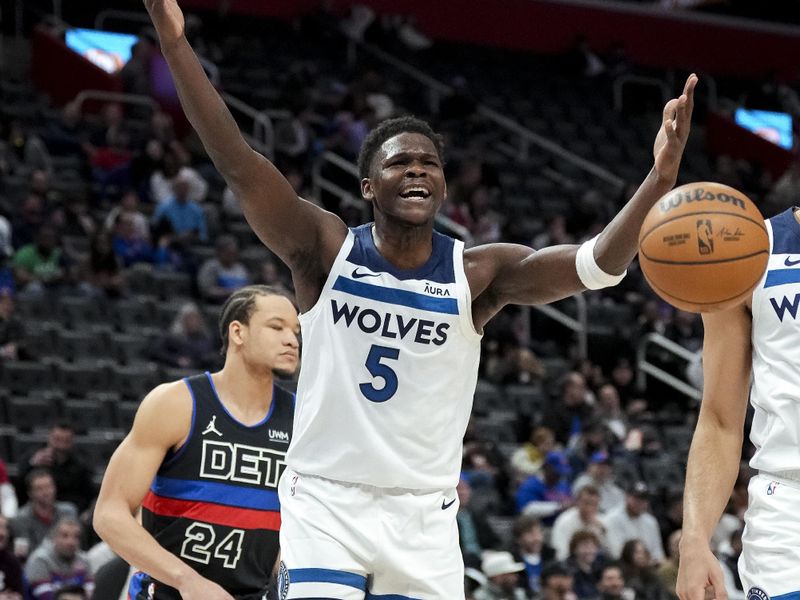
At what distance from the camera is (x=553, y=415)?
13.9 meters

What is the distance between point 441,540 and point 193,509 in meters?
1.38

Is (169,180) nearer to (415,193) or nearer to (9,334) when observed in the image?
(9,334)

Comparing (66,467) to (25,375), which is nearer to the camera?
(66,467)

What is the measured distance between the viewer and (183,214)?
49.3 ft

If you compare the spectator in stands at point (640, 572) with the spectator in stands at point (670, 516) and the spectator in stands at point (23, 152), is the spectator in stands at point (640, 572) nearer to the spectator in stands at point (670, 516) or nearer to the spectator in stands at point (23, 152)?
the spectator in stands at point (670, 516)

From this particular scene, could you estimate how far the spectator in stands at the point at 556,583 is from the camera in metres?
9.80

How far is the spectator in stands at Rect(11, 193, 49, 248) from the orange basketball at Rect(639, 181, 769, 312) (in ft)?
35.6

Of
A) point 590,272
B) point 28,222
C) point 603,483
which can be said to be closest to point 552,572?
point 603,483

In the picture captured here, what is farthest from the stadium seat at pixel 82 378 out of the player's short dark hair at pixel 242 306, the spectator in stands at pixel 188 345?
the player's short dark hair at pixel 242 306

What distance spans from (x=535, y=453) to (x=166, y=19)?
31.4ft

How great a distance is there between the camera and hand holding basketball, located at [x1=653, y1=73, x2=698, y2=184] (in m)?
3.89

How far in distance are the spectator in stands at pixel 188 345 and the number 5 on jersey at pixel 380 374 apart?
8.73 meters

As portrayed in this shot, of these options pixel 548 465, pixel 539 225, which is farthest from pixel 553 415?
pixel 539 225

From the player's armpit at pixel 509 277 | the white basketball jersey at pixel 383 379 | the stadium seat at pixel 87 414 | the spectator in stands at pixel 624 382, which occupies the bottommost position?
the stadium seat at pixel 87 414
